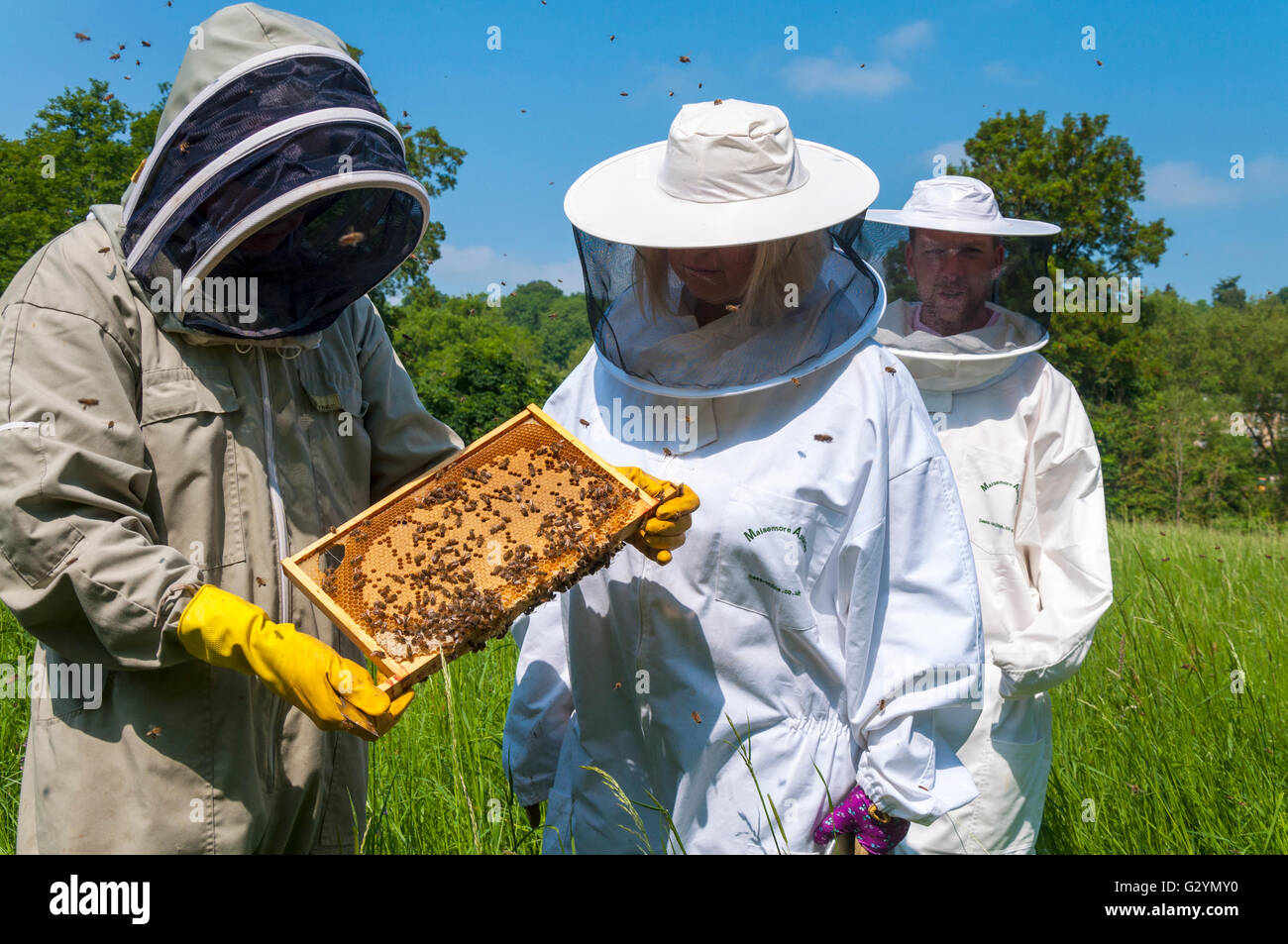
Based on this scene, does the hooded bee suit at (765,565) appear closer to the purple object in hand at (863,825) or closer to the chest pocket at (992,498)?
the purple object in hand at (863,825)

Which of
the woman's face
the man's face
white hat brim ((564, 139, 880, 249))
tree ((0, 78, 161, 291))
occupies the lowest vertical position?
tree ((0, 78, 161, 291))

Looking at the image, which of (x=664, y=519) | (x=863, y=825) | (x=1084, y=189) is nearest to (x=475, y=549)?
(x=664, y=519)

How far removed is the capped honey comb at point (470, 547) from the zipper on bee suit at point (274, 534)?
9 cm

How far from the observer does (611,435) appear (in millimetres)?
2984

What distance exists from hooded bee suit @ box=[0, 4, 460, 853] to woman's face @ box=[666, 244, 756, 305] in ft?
2.59

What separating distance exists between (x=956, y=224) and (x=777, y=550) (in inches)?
96.3

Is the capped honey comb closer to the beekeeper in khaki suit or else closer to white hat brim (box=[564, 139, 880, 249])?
the beekeeper in khaki suit

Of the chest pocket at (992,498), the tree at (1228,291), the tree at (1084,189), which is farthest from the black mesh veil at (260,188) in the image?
the tree at (1228,291)

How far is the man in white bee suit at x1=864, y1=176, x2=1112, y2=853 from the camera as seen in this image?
3.93 m

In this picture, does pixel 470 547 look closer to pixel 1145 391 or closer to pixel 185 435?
pixel 185 435

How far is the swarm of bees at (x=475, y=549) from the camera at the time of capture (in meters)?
2.35

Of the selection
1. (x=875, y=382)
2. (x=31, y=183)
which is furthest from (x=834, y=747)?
(x=31, y=183)

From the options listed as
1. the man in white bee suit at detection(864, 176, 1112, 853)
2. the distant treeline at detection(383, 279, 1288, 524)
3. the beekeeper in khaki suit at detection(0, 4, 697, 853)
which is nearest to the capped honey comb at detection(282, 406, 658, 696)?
the beekeeper in khaki suit at detection(0, 4, 697, 853)

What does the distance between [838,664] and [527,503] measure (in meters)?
0.96
